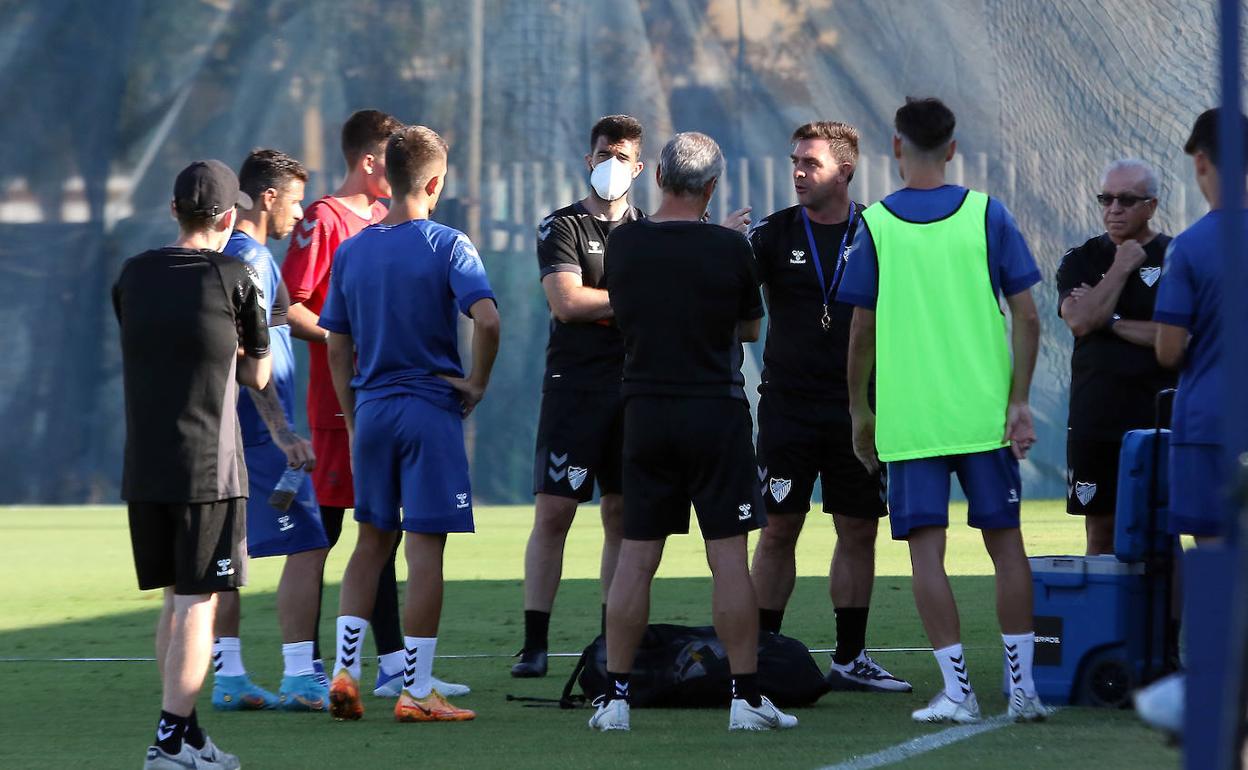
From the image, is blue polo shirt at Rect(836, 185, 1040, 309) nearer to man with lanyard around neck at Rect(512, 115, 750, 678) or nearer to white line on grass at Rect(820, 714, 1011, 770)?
white line on grass at Rect(820, 714, 1011, 770)

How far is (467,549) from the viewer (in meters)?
11.2

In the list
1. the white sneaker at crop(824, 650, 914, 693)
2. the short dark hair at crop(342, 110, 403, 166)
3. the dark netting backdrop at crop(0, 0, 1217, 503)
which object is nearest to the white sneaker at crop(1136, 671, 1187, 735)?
the white sneaker at crop(824, 650, 914, 693)

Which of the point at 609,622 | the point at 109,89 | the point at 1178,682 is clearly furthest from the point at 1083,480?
the point at 109,89

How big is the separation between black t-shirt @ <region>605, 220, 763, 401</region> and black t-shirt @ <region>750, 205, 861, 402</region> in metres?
1.06

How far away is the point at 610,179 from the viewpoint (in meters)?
6.37

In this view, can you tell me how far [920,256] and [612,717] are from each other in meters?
1.58

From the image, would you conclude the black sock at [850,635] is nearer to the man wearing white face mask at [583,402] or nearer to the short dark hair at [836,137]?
the man wearing white face mask at [583,402]

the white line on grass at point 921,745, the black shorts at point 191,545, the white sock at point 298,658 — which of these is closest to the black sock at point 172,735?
the black shorts at point 191,545

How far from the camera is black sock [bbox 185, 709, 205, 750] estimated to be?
172 inches

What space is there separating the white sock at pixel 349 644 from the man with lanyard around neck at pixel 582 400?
109 cm

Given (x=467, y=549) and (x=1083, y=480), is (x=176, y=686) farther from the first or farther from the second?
(x=467, y=549)

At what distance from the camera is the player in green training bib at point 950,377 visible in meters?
5.05

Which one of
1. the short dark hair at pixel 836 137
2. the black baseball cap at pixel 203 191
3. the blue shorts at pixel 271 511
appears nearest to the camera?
the black baseball cap at pixel 203 191

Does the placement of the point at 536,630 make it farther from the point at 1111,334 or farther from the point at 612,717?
the point at 1111,334
